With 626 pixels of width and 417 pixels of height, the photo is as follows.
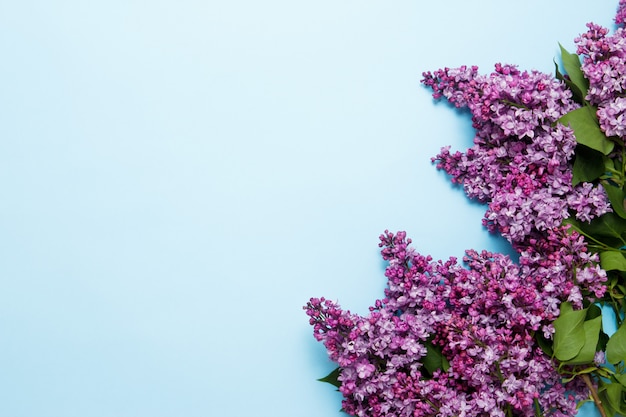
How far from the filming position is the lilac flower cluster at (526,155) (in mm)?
1893

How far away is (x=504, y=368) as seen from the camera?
178 cm

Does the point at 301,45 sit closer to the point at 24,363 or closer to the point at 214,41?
the point at 214,41

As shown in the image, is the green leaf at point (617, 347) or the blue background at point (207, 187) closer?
the green leaf at point (617, 347)

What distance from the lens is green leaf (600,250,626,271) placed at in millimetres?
1888

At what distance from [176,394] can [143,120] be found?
2.33 feet

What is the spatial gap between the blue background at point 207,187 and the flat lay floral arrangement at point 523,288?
16 cm

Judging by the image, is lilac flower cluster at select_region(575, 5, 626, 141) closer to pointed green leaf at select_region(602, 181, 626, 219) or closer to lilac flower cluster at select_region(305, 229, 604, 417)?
pointed green leaf at select_region(602, 181, 626, 219)

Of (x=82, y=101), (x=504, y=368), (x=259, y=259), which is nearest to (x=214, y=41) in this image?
(x=82, y=101)

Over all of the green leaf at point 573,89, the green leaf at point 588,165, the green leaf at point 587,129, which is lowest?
the green leaf at point 588,165

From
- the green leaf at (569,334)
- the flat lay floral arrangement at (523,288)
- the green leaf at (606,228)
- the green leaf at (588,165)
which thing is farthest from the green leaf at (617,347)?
the green leaf at (588,165)

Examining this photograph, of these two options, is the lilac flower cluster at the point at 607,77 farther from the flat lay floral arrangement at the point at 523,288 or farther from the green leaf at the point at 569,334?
the green leaf at the point at 569,334

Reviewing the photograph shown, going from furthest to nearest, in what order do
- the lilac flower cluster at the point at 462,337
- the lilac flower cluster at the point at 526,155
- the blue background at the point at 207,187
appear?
the blue background at the point at 207,187 < the lilac flower cluster at the point at 526,155 < the lilac flower cluster at the point at 462,337

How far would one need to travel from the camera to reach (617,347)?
6.15ft

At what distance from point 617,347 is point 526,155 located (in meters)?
0.49
